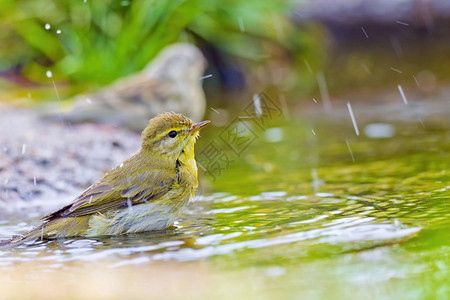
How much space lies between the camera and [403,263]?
3.63 meters

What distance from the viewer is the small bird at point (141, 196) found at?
16.9 ft

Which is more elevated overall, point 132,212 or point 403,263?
point 132,212

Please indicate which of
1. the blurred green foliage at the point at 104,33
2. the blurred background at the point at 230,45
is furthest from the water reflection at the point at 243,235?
the blurred green foliage at the point at 104,33

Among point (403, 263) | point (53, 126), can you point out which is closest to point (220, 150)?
point (53, 126)

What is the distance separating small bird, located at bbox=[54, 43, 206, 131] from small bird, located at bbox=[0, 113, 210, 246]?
3282 mm

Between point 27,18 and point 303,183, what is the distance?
8.04 m

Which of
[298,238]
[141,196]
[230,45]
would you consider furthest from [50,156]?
[230,45]

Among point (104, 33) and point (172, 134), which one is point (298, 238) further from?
point (104, 33)

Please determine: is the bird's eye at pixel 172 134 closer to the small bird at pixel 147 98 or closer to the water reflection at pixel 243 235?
the water reflection at pixel 243 235

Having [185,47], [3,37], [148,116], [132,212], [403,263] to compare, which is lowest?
[403,263]

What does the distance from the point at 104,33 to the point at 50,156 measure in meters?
5.94

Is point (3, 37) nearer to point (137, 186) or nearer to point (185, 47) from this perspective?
point (185, 47)

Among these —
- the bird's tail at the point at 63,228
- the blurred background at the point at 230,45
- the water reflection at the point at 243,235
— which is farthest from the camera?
the blurred background at the point at 230,45

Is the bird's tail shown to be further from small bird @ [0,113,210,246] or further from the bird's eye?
the bird's eye
